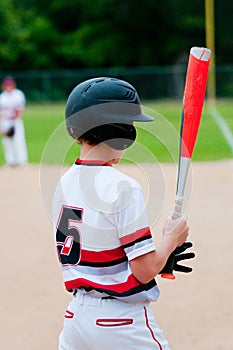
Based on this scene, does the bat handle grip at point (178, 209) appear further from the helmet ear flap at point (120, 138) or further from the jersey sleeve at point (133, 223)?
the helmet ear flap at point (120, 138)

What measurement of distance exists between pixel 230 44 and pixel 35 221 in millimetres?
33522

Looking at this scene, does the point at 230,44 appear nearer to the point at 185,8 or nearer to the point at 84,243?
the point at 185,8

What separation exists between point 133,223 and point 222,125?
2143 centimetres

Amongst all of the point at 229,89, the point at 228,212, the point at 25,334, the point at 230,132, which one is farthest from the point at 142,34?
the point at 25,334

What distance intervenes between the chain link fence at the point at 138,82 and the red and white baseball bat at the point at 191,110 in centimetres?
3169

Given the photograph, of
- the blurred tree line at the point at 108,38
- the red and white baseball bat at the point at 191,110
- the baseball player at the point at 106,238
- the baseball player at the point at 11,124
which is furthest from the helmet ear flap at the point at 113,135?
the blurred tree line at the point at 108,38

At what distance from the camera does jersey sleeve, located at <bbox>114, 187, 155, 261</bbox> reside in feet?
9.05

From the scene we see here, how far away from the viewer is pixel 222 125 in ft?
78.2

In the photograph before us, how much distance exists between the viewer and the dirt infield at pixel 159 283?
5.14 metres

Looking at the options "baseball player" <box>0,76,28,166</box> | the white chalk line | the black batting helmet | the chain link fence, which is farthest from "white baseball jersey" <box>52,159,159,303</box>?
the chain link fence

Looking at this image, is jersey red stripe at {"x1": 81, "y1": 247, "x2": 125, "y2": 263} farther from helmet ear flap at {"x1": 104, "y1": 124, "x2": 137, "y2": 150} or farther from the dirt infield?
helmet ear flap at {"x1": 104, "y1": 124, "x2": 137, "y2": 150}

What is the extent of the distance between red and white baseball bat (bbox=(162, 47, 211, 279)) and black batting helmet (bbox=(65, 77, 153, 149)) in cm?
18

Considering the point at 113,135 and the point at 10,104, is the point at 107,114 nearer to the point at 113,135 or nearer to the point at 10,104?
the point at 113,135

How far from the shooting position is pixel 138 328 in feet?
9.61
